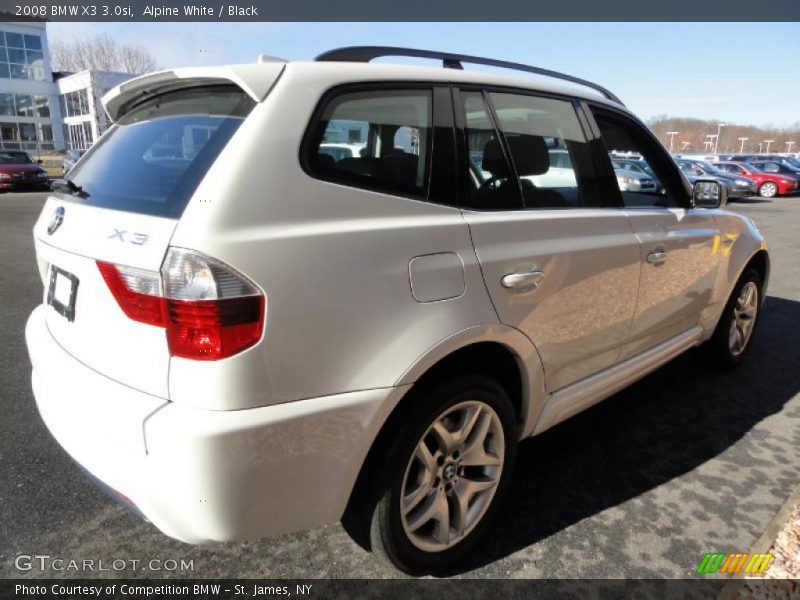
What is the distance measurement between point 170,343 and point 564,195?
73.2 inches

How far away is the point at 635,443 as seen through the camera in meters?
3.18

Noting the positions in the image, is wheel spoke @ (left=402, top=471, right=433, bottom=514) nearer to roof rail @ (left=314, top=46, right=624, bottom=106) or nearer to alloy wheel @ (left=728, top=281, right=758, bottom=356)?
roof rail @ (left=314, top=46, right=624, bottom=106)

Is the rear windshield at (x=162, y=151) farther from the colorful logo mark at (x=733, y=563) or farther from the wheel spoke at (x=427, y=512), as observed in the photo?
the colorful logo mark at (x=733, y=563)

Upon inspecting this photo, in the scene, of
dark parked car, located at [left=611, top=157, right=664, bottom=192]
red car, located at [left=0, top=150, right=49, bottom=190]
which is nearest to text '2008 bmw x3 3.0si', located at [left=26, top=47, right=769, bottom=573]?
dark parked car, located at [left=611, top=157, right=664, bottom=192]

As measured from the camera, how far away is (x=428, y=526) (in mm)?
2172

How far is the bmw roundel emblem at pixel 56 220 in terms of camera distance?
2051 millimetres

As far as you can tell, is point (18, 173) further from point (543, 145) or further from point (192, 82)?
point (543, 145)

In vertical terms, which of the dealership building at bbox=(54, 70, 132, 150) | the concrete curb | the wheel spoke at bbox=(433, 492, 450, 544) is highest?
the dealership building at bbox=(54, 70, 132, 150)

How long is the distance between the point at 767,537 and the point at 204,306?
8.03 feet

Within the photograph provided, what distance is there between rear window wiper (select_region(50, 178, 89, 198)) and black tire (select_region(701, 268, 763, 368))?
401 centimetres

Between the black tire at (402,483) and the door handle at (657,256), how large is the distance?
1250 mm

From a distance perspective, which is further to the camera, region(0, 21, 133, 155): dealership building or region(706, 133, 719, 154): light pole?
region(706, 133, 719, 154): light pole

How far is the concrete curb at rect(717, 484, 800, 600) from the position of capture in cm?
206

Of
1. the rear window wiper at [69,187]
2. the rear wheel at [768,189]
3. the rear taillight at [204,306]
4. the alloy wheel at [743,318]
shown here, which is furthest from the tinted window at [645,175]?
the rear wheel at [768,189]
